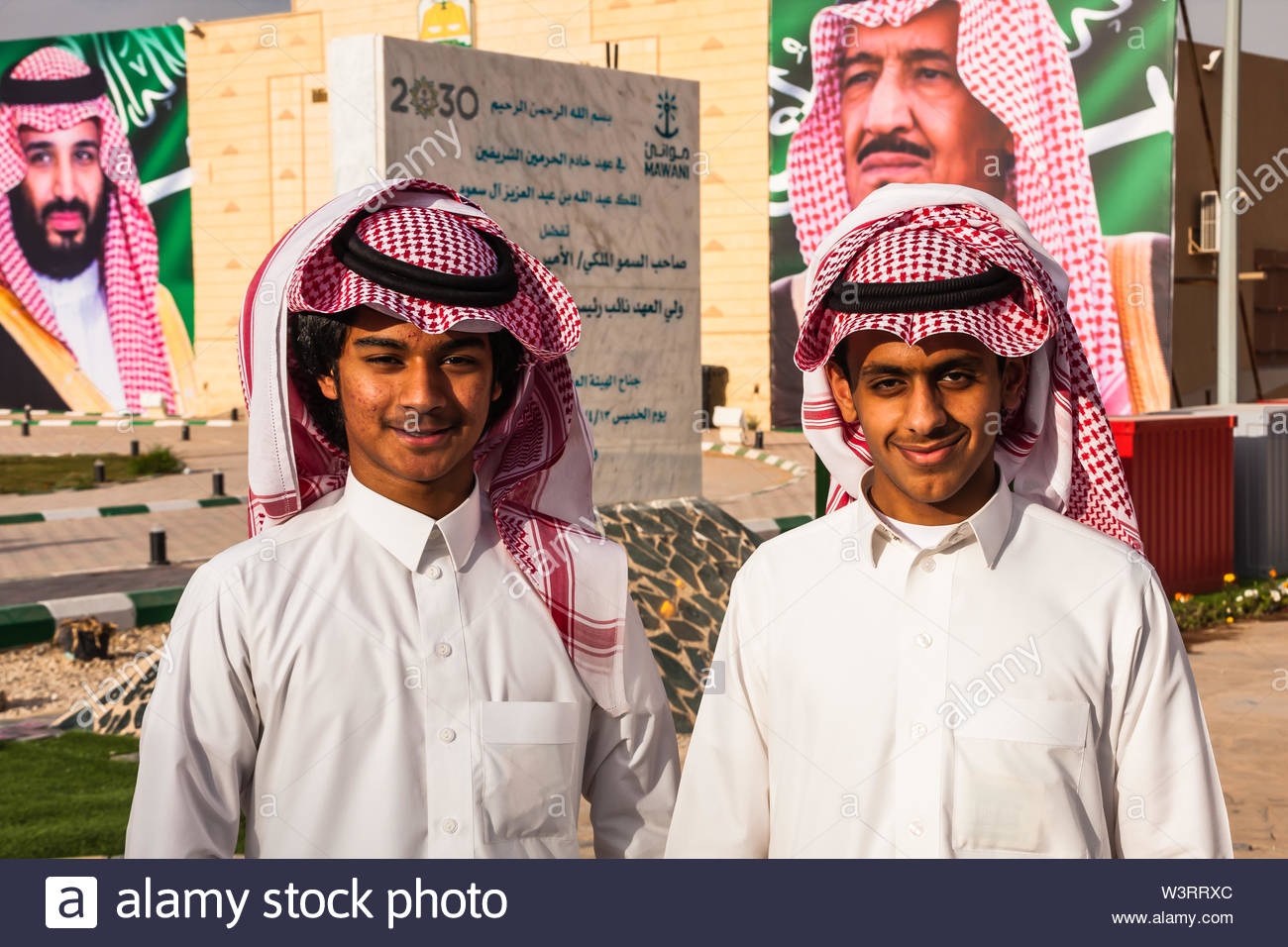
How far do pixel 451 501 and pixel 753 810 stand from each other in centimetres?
67

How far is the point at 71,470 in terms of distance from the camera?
18.7 meters

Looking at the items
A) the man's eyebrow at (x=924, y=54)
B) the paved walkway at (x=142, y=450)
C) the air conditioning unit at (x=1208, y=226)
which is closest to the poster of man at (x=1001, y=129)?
the man's eyebrow at (x=924, y=54)

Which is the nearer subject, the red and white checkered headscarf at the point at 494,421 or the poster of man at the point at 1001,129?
the red and white checkered headscarf at the point at 494,421

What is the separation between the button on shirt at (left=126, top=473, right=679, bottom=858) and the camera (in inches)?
82.5

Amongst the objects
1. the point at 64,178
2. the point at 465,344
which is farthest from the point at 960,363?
the point at 64,178

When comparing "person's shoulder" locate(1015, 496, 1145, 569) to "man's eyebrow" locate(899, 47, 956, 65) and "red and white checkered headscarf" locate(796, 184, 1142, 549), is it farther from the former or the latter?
"man's eyebrow" locate(899, 47, 956, 65)

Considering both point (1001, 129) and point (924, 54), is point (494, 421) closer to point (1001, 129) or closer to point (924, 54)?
point (1001, 129)

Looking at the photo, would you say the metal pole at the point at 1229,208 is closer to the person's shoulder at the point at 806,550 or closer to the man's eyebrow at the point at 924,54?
the man's eyebrow at the point at 924,54

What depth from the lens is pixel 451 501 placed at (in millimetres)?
2291

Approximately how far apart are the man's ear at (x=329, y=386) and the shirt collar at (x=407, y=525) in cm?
14

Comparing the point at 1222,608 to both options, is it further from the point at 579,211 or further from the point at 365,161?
the point at 365,161

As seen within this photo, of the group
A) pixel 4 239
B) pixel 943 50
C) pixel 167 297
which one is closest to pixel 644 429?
pixel 943 50

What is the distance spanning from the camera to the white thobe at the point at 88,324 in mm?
27125

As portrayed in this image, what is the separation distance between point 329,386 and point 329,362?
39 mm
